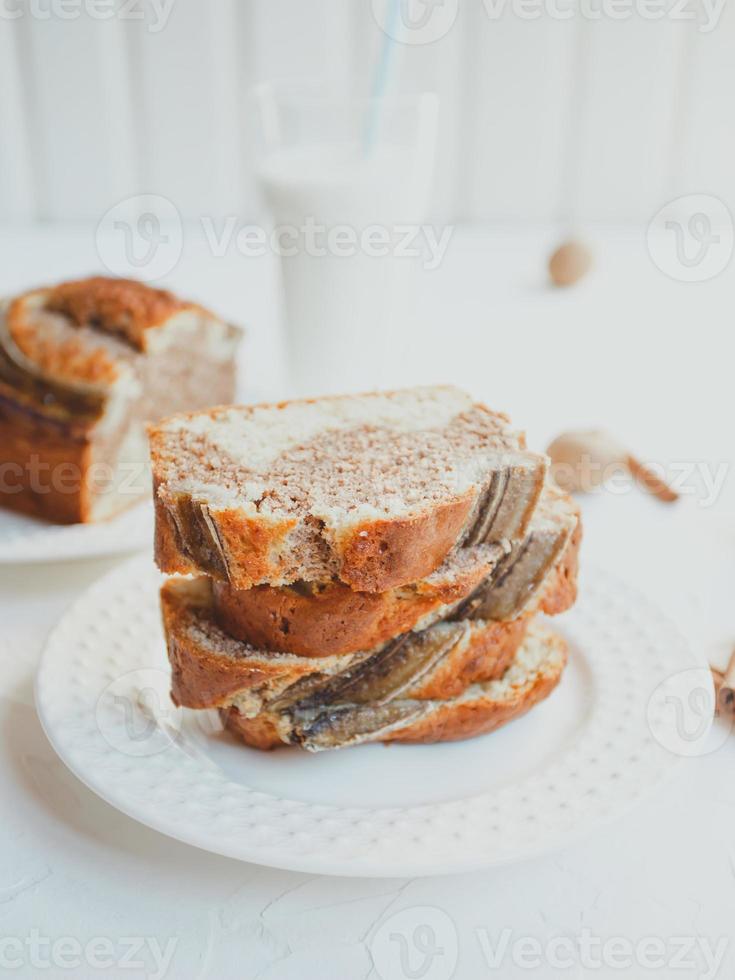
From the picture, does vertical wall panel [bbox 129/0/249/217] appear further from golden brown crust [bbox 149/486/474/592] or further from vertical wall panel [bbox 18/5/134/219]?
golden brown crust [bbox 149/486/474/592]

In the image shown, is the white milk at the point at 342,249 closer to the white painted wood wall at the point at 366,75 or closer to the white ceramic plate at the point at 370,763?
the white ceramic plate at the point at 370,763

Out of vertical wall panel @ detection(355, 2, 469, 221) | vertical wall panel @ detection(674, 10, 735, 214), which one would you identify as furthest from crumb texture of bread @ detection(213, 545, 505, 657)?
vertical wall panel @ detection(674, 10, 735, 214)

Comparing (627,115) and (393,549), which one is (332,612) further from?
(627,115)

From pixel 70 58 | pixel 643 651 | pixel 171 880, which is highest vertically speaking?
pixel 70 58

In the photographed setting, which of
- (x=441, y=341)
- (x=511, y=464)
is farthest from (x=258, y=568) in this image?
(x=441, y=341)

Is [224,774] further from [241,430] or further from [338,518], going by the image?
[241,430]

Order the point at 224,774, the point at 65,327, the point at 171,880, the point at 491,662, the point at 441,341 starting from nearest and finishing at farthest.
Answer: the point at 171,880
the point at 224,774
the point at 491,662
the point at 65,327
the point at 441,341
